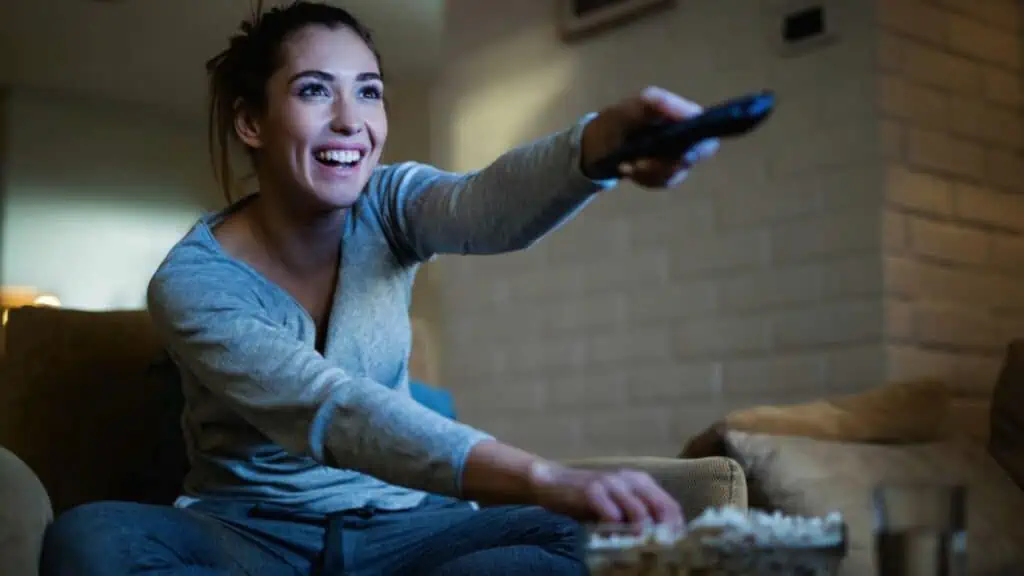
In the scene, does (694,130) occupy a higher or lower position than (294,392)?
higher

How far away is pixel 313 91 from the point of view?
121 centimetres

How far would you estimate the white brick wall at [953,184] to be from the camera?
6.26 feet

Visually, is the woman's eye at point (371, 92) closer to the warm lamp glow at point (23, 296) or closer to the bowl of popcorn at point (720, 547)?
the bowl of popcorn at point (720, 547)

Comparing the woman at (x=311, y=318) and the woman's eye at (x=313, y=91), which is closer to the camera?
the woman at (x=311, y=318)

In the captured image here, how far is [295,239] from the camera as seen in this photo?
1239mm

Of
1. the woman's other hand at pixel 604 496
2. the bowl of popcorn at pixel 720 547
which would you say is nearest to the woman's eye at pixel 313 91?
the woman's other hand at pixel 604 496

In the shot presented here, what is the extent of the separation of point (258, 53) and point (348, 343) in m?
0.31

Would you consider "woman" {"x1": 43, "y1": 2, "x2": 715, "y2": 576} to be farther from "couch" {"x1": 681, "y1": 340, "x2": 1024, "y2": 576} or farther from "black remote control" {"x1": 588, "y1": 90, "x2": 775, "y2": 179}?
"couch" {"x1": 681, "y1": 340, "x2": 1024, "y2": 576}

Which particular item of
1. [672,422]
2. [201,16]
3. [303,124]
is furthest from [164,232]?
[303,124]

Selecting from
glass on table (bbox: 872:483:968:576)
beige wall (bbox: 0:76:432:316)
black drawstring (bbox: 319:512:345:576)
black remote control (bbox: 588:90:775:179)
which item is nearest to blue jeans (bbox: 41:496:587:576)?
black drawstring (bbox: 319:512:345:576)

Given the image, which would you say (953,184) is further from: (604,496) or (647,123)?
(604,496)

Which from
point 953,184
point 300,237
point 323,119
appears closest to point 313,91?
point 323,119

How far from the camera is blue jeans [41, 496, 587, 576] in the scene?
39.8 inches

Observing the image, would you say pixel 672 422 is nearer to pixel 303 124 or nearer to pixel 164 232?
pixel 303 124
